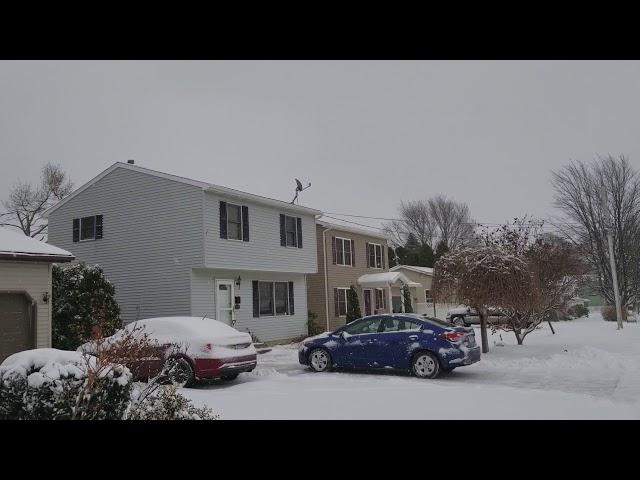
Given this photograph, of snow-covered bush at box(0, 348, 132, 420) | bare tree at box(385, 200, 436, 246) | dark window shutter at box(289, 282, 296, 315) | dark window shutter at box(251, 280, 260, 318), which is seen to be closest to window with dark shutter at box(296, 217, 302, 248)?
dark window shutter at box(289, 282, 296, 315)

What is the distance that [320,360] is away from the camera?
12.9 metres

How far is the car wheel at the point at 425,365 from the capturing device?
37.6ft

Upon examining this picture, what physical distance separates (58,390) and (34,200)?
983 inches

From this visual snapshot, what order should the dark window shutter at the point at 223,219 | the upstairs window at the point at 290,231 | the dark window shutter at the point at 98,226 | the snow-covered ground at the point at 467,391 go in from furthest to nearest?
the upstairs window at the point at 290,231
the dark window shutter at the point at 98,226
the dark window shutter at the point at 223,219
the snow-covered ground at the point at 467,391

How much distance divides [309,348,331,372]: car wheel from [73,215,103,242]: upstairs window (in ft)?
36.2

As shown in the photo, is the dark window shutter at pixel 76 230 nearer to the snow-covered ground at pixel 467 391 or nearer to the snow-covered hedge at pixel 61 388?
the snow-covered ground at pixel 467 391

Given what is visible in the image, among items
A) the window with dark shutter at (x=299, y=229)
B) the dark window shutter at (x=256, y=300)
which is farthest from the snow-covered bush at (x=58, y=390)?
the window with dark shutter at (x=299, y=229)

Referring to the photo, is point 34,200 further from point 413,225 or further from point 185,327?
point 413,225

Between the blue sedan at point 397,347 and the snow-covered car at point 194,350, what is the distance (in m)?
1.90

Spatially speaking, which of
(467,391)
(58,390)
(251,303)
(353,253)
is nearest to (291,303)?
(251,303)

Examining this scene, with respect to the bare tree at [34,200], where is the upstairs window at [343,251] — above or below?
below

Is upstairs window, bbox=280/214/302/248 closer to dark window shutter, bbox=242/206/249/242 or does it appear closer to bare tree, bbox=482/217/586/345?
dark window shutter, bbox=242/206/249/242
